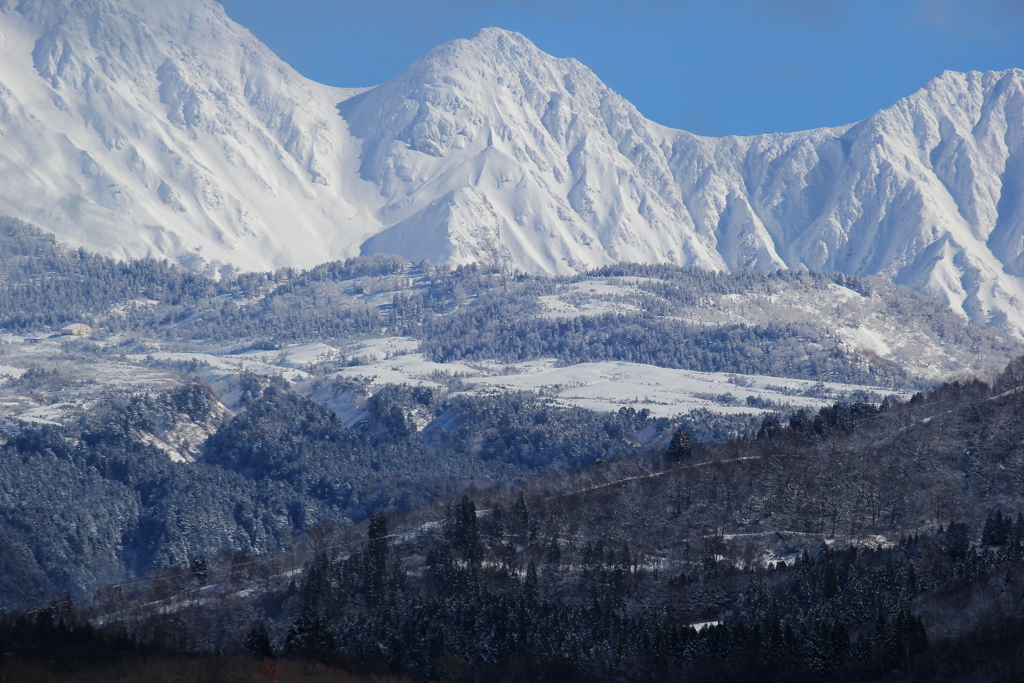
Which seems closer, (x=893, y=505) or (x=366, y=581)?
(x=366, y=581)

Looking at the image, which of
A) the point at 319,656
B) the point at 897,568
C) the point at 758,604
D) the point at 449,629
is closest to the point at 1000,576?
the point at 897,568

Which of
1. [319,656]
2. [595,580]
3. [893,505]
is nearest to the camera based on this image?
[319,656]

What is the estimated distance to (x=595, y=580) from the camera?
17188 cm

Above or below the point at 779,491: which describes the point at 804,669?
below

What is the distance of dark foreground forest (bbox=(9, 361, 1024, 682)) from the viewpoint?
475ft

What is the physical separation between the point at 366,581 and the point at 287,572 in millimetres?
20341

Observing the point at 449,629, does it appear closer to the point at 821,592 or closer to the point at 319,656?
the point at 319,656

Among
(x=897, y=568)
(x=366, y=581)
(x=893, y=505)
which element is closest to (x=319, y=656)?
(x=366, y=581)

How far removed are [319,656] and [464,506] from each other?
1701 inches

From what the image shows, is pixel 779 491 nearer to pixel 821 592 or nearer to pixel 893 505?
pixel 893 505

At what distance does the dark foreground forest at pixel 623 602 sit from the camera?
144750mm

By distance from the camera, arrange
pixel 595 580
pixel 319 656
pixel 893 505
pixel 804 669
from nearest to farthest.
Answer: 1. pixel 804 669
2. pixel 319 656
3. pixel 595 580
4. pixel 893 505

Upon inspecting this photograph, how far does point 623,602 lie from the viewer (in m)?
164

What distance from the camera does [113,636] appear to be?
16162cm
